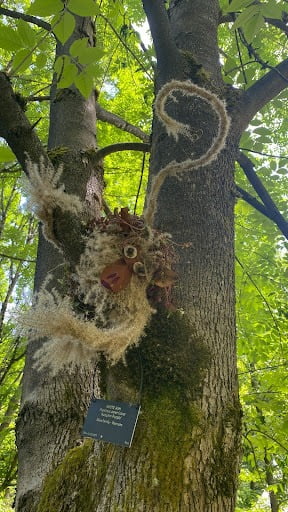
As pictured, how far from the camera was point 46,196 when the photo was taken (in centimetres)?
105

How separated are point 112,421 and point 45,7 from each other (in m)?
1.03

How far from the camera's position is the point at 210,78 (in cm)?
175

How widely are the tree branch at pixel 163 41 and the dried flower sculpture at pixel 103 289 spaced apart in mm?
829

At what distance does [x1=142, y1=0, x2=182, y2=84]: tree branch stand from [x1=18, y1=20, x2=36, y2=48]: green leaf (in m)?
0.68

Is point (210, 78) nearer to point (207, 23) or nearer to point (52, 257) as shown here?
point (207, 23)

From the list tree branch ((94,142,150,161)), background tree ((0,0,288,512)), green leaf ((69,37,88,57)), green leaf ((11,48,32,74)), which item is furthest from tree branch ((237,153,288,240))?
green leaf ((11,48,32,74))

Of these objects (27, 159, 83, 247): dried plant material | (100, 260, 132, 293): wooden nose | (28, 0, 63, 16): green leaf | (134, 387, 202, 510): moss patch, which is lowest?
(134, 387, 202, 510): moss patch

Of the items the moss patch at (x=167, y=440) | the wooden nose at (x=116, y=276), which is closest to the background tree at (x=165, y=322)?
the moss patch at (x=167, y=440)

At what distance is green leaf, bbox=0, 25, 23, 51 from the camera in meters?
1.16

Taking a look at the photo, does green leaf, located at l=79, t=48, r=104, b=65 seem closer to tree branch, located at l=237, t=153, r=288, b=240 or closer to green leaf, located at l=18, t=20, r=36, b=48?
green leaf, located at l=18, t=20, r=36, b=48

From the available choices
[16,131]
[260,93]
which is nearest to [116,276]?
[16,131]

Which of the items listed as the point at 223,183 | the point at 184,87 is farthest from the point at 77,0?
the point at 223,183

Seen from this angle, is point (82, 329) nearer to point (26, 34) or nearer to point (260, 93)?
point (26, 34)

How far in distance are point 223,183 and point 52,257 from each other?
0.82 meters
